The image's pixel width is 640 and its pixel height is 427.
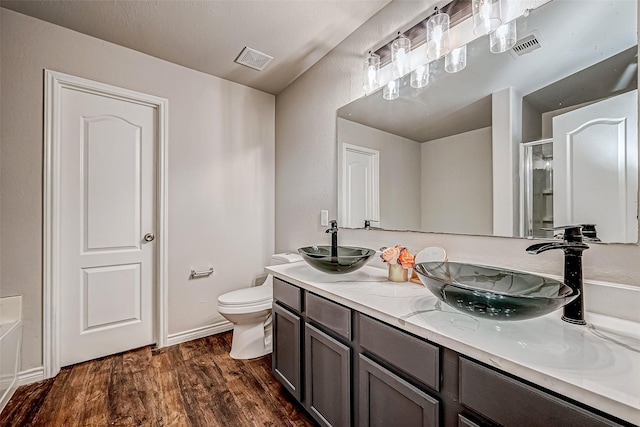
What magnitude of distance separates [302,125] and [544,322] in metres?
2.20

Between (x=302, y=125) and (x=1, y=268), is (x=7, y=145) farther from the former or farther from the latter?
(x=302, y=125)

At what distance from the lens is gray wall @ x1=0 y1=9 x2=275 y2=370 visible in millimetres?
1819

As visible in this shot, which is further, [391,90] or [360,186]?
[360,186]

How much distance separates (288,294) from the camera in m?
1.60

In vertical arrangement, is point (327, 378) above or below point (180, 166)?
below

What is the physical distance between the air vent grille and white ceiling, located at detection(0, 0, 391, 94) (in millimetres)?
933

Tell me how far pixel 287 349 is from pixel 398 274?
78 cm

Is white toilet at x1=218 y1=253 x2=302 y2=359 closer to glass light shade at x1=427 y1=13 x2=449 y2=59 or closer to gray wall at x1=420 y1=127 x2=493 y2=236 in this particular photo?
gray wall at x1=420 y1=127 x2=493 y2=236

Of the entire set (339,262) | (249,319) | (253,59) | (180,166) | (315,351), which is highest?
(253,59)

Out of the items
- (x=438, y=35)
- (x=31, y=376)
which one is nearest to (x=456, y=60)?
(x=438, y=35)

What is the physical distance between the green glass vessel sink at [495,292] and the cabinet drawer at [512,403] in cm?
17

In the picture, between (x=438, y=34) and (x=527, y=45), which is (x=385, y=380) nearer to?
(x=527, y=45)

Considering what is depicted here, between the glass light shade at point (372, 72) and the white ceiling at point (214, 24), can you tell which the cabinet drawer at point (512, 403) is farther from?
the white ceiling at point (214, 24)

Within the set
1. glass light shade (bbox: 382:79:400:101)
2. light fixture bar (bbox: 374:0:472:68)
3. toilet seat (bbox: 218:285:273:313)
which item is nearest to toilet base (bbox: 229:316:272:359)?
toilet seat (bbox: 218:285:273:313)
